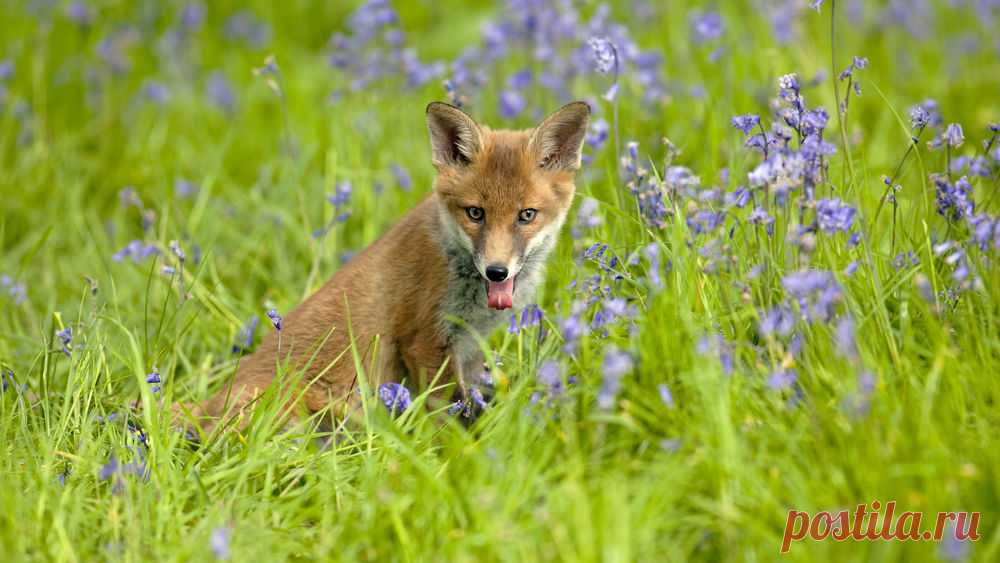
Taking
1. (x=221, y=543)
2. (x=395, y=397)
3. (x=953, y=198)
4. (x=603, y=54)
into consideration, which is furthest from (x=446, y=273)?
(x=953, y=198)

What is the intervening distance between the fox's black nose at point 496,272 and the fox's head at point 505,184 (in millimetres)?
28

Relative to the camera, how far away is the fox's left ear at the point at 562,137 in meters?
4.62

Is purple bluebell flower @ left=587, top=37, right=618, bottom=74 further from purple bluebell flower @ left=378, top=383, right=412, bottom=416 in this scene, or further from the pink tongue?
purple bluebell flower @ left=378, top=383, right=412, bottom=416

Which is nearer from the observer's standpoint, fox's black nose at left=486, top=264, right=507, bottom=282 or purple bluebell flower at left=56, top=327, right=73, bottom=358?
purple bluebell flower at left=56, top=327, right=73, bottom=358

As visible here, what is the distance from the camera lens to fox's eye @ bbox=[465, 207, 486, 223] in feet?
14.9

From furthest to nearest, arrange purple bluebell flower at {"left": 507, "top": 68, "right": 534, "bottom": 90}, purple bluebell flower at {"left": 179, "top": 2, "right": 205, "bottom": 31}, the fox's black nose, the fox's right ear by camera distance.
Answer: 1. purple bluebell flower at {"left": 179, "top": 2, "right": 205, "bottom": 31}
2. purple bluebell flower at {"left": 507, "top": 68, "right": 534, "bottom": 90}
3. the fox's right ear
4. the fox's black nose

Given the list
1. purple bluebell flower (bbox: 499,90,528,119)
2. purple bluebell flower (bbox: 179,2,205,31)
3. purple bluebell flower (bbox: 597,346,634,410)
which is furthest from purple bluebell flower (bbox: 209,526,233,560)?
purple bluebell flower (bbox: 179,2,205,31)

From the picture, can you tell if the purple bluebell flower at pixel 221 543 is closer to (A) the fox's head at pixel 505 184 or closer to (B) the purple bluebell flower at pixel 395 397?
(B) the purple bluebell flower at pixel 395 397

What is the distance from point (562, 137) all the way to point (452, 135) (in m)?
0.50

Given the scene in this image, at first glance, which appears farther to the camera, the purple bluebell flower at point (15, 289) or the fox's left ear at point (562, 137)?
the purple bluebell flower at point (15, 289)

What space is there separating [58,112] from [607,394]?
5.79m

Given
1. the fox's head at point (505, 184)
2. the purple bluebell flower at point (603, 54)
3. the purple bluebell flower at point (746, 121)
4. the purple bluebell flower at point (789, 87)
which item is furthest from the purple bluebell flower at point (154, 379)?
A: the purple bluebell flower at point (789, 87)

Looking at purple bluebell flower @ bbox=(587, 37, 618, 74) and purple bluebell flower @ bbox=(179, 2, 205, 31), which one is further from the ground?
purple bluebell flower @ bbox=(587, 37, 618, 74)

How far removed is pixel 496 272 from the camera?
4289mm
